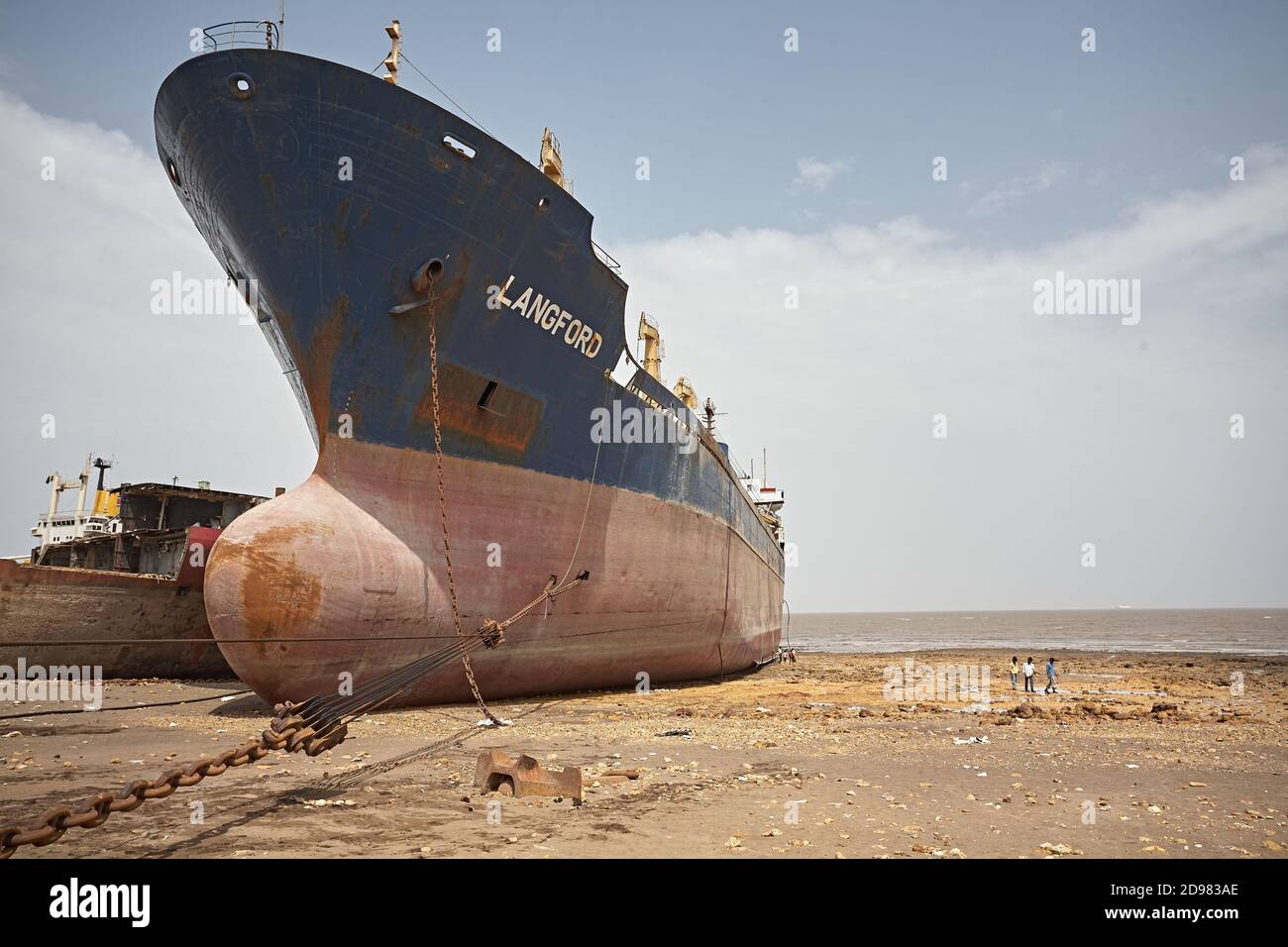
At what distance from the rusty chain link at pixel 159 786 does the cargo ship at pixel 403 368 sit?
417 centimetres

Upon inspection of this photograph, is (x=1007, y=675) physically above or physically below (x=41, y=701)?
below

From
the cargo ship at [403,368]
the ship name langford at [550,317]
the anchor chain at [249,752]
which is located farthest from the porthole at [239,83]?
the anchor chain at [249,752]

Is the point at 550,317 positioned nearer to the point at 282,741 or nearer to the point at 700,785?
the point at 700,785

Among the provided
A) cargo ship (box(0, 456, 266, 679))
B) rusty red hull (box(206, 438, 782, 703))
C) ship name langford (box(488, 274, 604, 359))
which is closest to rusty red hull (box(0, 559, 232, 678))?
cargo ship (box(0, 456, 266, 679))

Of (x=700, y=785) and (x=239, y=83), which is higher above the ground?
(x=239, y=83)

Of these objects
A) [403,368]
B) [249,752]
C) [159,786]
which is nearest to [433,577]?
[403,368]

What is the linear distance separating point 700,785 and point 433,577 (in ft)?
17.3

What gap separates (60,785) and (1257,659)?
43.7 meters

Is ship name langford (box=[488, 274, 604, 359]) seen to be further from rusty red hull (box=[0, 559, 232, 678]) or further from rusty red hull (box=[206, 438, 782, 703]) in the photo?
rusty red hull (box=[0, 559, 232, 678])

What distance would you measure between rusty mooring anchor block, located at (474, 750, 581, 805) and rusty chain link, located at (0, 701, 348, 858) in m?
1.18

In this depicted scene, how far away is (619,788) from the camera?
627 centimetres

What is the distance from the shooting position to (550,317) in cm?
1187
